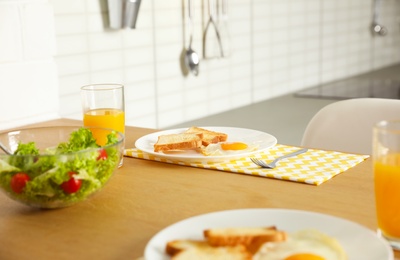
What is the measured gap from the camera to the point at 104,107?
4.13 ft

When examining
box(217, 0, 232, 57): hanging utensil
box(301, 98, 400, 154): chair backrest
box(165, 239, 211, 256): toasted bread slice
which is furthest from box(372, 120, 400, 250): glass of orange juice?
box(217, 0, 232, 57): hanging utensil

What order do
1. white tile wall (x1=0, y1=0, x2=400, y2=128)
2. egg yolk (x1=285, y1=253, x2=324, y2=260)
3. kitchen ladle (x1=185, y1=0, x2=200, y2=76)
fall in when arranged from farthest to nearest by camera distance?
1. kitchen ladle (x1=185, y1=0, x2=200, y2=76)
2. white tile wall (x1=0, y1=0, x2=400, y2=128)
3. egg yolk (x1=285, y1=253, x2=324, y2=260)

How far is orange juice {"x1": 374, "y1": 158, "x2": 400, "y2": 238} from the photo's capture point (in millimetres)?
803

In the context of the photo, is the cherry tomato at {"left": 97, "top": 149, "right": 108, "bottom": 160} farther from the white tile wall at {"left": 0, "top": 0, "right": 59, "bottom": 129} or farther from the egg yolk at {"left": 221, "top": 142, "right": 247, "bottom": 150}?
the white tile wall at {"left": 0, "top": 0, "right": 59, "bottom": 129}

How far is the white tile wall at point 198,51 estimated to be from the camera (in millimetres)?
1981

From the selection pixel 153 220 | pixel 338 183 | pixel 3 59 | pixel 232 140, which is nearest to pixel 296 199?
pixel 338 183

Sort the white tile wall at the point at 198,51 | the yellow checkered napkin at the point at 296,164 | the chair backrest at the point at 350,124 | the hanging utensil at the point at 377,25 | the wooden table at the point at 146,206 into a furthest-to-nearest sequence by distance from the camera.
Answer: the hanging utensil at the point at 377,25, the white tile wall at the point at 198,51, the chair backrest at the point at 350,124, the yellow checkered napkin at the point at 296,164, the wooden table at the point at 146,206

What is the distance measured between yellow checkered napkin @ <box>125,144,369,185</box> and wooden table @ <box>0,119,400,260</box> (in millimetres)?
15

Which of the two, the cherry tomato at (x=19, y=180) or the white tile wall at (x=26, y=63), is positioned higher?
the white tile wall at (x=26, y=63)

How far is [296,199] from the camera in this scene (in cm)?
100

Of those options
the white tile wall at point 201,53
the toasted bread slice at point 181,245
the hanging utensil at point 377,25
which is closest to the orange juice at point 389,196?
the toasted bread slice at point 181,245

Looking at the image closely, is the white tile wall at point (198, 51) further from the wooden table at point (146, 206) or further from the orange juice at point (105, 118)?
the wooden table at point (146, 206)

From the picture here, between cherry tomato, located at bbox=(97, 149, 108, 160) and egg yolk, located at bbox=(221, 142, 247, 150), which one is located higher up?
cherry tomato, located at bbox=(97, 149, 108, 160)

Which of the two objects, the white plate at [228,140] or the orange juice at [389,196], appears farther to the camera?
the white plate at [228,140]
